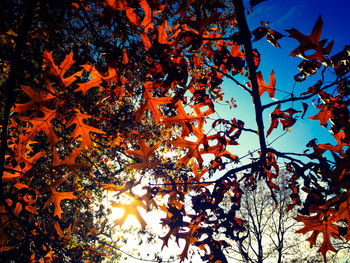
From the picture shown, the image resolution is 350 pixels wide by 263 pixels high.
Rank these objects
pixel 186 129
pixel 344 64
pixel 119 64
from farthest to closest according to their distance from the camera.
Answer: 1. pixel 186 129
2. pixel 119 64
3. pixel 344 64

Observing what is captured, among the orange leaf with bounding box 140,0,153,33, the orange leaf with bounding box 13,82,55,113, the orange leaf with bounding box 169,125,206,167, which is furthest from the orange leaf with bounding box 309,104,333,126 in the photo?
the orange leaf with bounding box 13,82,55,113

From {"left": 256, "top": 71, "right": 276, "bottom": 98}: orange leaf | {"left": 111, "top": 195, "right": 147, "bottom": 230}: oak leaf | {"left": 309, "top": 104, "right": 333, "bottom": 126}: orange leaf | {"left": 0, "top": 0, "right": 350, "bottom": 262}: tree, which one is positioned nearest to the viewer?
{"left": 0, "top": 0, "right": 350, "bottom": 262}: tree

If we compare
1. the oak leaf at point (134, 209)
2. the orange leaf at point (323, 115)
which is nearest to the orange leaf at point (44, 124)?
the oak leaf at point (134, 209)

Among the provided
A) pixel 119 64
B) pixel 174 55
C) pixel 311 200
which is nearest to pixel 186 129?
pixel 174 55

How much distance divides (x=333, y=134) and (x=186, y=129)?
167 centimetres

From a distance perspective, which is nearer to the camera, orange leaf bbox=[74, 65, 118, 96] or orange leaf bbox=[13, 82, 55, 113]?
orange leaf bbox=[13, 82, 55, 113]

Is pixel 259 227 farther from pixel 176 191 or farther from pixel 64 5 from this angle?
pixel 64 5

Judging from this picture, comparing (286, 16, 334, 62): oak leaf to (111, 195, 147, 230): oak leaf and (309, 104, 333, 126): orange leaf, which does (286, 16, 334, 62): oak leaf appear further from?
(111, 195, 147, 230): oak leaf

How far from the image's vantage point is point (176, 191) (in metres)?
2.50

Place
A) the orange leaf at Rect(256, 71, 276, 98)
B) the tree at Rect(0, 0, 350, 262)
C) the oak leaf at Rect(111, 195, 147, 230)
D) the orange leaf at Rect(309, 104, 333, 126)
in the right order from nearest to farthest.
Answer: the tree at Rect(0, 0, 350, 262) → the orange leaf at Rect(309, 104, 333, 126) → the orange leaf at Rect(256, 71, 276, 98) → the oak leaf at Rect(111, 195, 147, 230)

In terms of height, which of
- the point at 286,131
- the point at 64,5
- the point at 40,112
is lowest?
the point at 40,112

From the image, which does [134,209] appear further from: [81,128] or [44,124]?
[44,124]

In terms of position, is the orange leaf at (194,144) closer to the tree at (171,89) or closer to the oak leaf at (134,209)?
the tree at (171,89)

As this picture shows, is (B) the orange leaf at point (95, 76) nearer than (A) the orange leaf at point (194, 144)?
Yes
